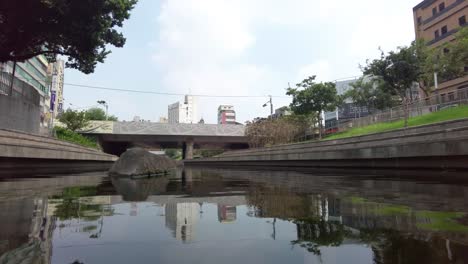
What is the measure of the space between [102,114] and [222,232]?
85593 millimetres

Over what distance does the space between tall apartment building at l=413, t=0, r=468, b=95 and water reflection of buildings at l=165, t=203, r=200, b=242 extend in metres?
48.2

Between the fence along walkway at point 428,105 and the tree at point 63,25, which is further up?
the tree at point 63,25

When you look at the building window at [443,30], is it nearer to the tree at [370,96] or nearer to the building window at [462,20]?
the building window at [462,20]

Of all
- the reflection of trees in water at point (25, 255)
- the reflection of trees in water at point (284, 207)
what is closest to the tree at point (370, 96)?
the reflection of trees in water at point (284, 207)

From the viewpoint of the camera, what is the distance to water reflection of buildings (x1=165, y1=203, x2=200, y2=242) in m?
3.13

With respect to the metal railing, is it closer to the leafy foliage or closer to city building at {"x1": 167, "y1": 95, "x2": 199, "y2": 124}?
the leafy foliage

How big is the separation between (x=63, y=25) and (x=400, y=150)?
52.7 feet

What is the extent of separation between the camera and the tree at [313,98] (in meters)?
36.9

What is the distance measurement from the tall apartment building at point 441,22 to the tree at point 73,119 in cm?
5178

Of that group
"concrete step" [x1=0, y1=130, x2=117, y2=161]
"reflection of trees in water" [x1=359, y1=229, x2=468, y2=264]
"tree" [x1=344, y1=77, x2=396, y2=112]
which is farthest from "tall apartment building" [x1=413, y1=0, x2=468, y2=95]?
"reflection of trees in water" [x1=359, y1=229, x2=468, y2=264]

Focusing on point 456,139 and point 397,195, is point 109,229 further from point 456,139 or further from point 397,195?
point 456,139

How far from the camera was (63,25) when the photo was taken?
49.5 feet

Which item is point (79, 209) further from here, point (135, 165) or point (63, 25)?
point (63, 25)

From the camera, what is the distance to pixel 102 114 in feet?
266
